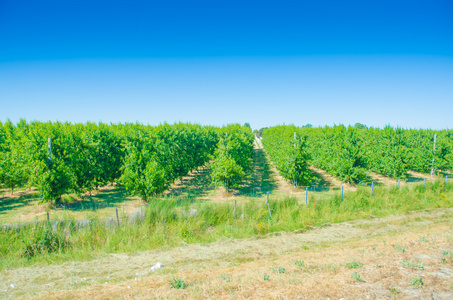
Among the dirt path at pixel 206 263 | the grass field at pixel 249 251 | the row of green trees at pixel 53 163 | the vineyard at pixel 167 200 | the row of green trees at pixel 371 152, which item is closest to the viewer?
the grass field at pixel 249 251

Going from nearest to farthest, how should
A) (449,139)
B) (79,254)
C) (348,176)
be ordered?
(79,254) < (348,176) < (449,139)

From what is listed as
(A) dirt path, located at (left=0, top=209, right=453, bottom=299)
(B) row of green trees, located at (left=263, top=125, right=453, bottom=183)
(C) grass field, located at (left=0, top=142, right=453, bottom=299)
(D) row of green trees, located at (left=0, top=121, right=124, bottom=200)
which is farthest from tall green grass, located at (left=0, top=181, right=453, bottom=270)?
(D) row of green trees, located at (left=0, top=121, right=124, bottom=200)

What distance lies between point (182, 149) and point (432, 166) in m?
24.4

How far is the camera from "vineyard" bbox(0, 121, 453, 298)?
25.2 ft

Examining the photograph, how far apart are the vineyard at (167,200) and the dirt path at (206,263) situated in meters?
0.06

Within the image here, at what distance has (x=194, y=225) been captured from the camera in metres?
9.86

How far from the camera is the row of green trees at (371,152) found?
64.0 ft

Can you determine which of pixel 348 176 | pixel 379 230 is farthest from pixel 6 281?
pixel 348 176

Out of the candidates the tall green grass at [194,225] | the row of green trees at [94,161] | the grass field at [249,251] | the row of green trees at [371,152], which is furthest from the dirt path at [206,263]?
the row of green trees at [371,152]

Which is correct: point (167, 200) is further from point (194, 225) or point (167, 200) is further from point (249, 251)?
point (249, 251)

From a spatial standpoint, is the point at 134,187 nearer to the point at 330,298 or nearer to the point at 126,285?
the point at 126,285

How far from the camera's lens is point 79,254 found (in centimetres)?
788

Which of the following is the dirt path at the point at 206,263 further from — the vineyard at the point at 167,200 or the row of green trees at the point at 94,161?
the row of green trees at the point at 94,161

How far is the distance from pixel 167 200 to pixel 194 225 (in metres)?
2.18
